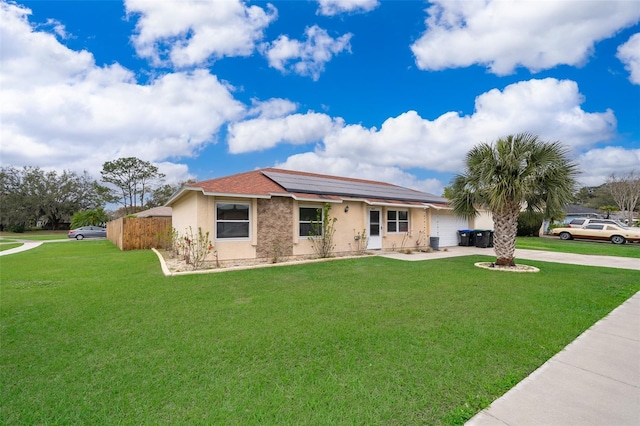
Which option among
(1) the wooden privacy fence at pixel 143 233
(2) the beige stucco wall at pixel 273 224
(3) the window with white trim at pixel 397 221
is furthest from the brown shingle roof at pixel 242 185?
(1) the wooden privacy fence at pixel 143 233

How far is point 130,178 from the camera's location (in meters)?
51.4

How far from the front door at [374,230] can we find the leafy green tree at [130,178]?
49456mm

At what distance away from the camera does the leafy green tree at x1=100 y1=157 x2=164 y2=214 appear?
49812 millimetres

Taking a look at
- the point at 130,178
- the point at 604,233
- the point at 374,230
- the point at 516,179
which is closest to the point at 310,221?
the point at 374,230

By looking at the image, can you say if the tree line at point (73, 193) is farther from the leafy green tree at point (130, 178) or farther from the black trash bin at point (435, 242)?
the black trash bin at point (435, 242)

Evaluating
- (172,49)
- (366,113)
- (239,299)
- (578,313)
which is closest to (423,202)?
(366,113)

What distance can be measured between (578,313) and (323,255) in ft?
29.4

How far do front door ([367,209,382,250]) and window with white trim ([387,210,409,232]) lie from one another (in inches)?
29.4

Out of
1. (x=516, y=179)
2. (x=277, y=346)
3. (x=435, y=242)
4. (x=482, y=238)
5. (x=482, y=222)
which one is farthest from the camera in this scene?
(x=482, y=222)

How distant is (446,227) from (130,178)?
2079 inches

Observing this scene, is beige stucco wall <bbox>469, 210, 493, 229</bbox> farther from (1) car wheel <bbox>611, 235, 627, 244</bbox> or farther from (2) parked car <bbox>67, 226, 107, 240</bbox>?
A: (2) parked car <bbox>67, 226, 107, 240</bbox>

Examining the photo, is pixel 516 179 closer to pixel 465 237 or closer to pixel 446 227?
pixel 446 227

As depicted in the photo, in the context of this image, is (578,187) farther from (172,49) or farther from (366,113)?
(172,49)

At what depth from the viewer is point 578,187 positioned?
10047 mm
